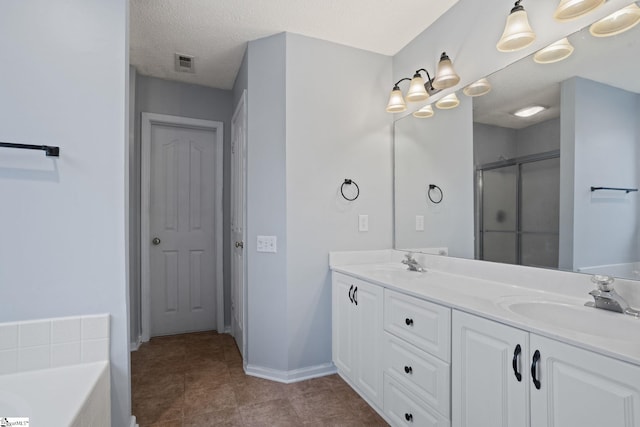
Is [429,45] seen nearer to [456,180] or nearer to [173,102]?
[456,180]

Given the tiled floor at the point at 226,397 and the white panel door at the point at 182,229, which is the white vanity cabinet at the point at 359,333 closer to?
the tiled floor at the point at 226,397

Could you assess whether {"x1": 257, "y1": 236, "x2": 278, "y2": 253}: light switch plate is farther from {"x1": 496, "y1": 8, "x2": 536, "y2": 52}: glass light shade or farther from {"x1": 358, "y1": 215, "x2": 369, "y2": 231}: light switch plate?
{"x1": 496, "y1": 8, "x2": 536, "y2": 52}: glass light shade

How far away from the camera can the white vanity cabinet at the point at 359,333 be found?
5.82 feet

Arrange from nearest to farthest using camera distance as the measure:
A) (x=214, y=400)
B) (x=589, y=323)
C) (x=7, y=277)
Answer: (x=589, y=323) < (x=7, y=277) < (x=214, y=400)

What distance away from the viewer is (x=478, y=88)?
1.85 m

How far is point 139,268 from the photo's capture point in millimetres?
2934

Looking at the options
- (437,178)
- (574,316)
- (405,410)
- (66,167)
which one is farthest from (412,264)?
(66,167)

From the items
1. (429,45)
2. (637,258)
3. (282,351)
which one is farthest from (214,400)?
(429,45)

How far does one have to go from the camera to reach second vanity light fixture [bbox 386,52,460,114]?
1.92 m

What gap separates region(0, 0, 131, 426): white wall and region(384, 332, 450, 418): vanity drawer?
1.34 meters

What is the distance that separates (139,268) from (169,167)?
3.30ft

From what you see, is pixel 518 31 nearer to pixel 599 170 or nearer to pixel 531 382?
pixel 599 170

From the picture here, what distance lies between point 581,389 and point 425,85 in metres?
1.93

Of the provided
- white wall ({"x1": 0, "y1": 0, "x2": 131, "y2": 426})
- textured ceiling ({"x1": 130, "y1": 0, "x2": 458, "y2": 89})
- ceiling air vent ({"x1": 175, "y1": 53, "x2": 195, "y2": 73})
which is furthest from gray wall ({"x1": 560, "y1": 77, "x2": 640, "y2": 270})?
ceiling air vent ({"x1": 175, "y1": 53, "x2": 195, "y2": 73})
